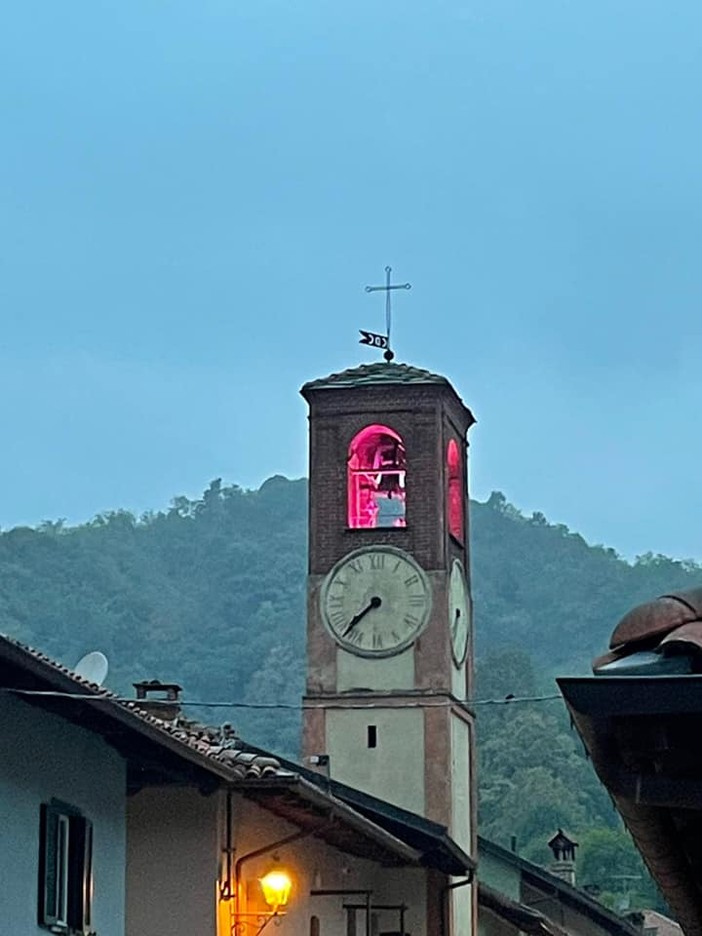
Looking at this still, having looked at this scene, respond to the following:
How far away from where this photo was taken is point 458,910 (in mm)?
28078

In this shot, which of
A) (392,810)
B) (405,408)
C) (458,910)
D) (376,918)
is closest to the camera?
(376,918)

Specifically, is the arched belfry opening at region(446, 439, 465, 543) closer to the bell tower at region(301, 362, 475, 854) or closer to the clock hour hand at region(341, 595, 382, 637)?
the bell tower at region(301, 362, 475, 854)

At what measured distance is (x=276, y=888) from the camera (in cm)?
1695

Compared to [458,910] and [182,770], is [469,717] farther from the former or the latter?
[182,770]

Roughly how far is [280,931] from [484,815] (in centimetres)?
5967

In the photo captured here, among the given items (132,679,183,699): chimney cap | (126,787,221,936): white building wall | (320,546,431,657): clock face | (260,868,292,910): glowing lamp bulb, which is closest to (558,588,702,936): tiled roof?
(126,787,221,936): white building wall

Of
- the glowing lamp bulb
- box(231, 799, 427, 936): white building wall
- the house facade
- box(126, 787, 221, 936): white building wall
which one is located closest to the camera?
the house facade

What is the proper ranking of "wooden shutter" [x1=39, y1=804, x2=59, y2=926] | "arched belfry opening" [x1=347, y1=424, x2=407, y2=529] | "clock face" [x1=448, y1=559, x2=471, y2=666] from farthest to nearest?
"arched belfry opening" [x1=347, y1=424, x2=407, y2=529]
"clock face" [x1=448, y1=559, x2=471, y2=666]
"wooden shutter" [x1=39, y1=804, x2=59, y2=926]

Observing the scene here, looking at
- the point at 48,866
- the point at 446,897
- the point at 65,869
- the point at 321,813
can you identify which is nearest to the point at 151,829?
the point at 321,813

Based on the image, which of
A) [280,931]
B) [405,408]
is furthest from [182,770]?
[405,408]

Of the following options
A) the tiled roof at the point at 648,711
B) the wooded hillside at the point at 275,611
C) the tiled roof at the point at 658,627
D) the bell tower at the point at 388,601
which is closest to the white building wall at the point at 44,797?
the tiled roof at the point at 648,711

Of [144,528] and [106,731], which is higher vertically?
[144,528]

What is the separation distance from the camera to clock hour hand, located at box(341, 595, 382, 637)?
3019 centimetres

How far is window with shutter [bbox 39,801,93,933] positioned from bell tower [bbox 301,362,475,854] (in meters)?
14.9
